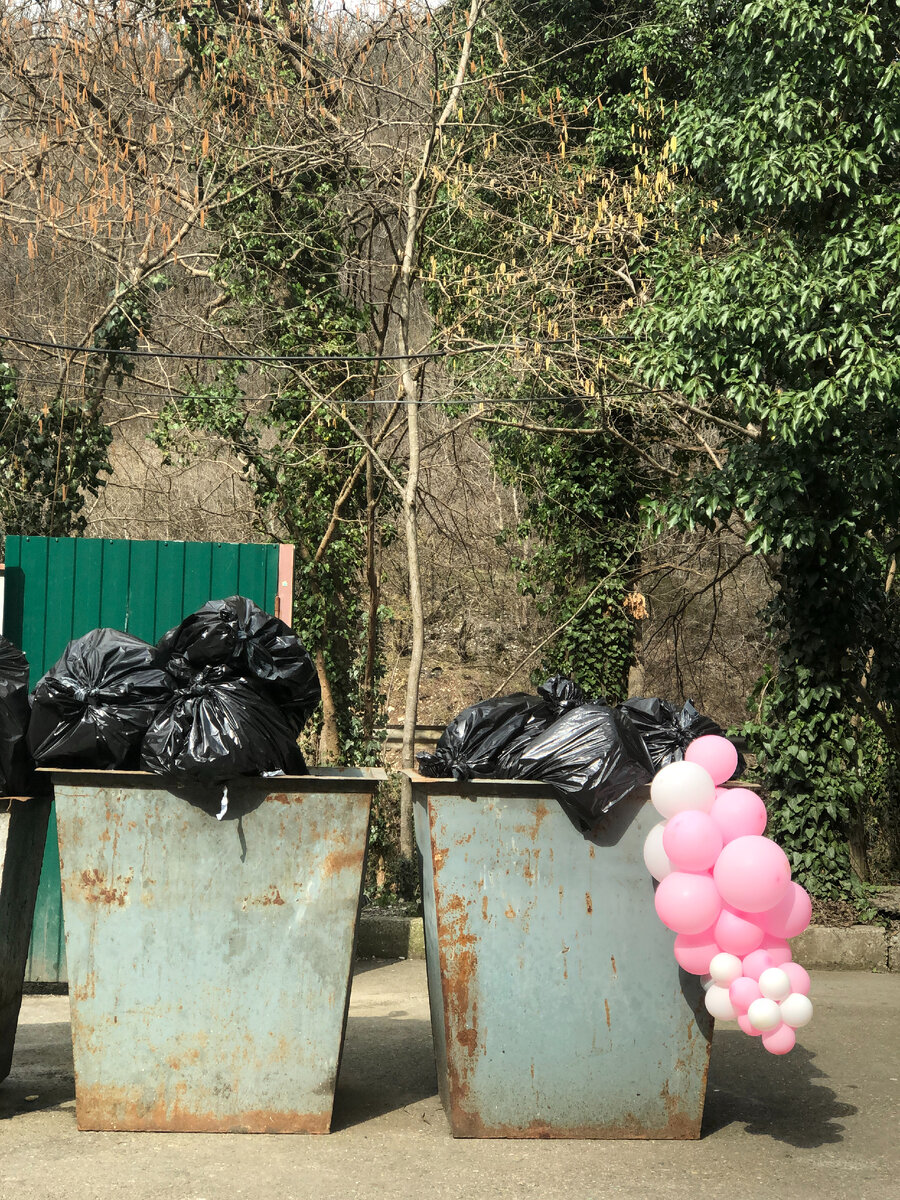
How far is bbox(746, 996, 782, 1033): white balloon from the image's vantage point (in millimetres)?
3383

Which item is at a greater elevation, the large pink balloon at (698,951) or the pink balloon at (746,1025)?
the large pink balloon at (698,951)

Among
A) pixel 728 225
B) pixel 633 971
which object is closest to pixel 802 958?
pixel 633 971

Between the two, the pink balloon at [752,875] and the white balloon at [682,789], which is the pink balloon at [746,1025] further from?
the white balloon at [682,789]

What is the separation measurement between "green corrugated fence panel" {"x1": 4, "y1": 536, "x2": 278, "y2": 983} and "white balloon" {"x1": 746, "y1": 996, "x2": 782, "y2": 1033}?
3.62 m

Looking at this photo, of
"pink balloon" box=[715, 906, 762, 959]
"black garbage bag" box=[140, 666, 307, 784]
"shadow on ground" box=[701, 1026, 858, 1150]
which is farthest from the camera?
"shadow on ground" box=[701, 1026, 858, 1150]

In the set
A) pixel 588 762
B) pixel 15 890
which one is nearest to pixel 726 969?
pixel 588 762

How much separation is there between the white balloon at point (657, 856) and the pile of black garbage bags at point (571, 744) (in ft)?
0.53

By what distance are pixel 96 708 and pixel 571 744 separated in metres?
1.64

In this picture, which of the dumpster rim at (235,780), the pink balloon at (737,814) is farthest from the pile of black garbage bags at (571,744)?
the dumpster rim at (235,780)

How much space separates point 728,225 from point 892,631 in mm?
3204

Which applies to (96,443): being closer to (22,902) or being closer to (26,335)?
(26,335)

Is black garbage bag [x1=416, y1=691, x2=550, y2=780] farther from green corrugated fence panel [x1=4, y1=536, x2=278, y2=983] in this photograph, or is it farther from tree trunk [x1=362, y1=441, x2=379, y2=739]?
tree trunk [x1=362, y1=441, x2=379, y2=739]

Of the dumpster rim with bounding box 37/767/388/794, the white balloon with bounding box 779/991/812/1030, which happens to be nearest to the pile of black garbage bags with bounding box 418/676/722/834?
the dumpster rim with bounding box 37/767/388/794

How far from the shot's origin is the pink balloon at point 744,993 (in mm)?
3422
